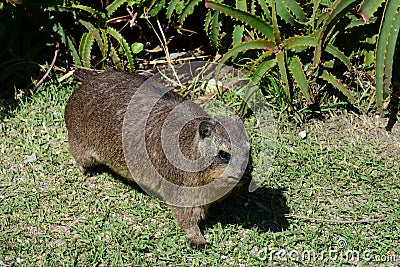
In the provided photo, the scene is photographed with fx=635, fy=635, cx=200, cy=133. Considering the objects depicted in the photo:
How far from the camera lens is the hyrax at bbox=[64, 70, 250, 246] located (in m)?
3.97

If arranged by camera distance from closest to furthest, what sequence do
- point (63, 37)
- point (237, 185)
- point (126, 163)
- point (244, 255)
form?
point (237, 185), point (244, 255), point (126, 163), point (63, 37)

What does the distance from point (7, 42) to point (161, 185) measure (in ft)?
7.60

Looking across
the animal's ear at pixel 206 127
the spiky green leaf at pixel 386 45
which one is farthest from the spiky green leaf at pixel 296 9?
the animal's ear at pixel 206 127

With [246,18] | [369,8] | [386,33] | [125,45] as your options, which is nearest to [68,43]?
[125,45]

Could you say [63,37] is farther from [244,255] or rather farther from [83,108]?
[244,255]

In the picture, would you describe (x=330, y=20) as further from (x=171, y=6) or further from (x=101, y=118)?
(x=101, y=118)

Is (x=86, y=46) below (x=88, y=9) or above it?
below

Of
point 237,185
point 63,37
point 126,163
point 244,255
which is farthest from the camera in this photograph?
point 63,37

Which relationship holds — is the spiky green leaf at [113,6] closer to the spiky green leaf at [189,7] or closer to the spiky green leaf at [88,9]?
the spiky green leaf at [88,9]

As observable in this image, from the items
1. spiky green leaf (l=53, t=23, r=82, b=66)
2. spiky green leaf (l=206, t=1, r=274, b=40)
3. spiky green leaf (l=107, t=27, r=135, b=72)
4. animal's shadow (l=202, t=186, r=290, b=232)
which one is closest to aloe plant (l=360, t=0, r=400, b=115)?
spiky green leaf (l=206, t=1, r=274, b=40)

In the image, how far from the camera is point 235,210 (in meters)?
4.68

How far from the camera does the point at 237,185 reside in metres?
3.98

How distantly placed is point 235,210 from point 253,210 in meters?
0.13

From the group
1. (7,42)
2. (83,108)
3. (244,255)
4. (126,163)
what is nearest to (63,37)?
(7,42)
